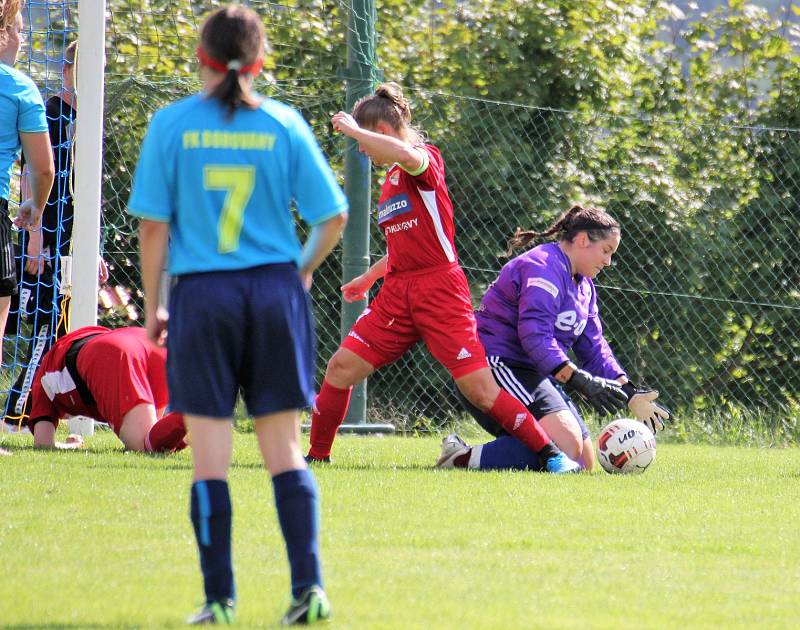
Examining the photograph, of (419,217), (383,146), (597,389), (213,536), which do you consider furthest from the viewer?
(597,389)

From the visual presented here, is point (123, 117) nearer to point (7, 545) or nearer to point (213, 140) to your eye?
point (7, 545)

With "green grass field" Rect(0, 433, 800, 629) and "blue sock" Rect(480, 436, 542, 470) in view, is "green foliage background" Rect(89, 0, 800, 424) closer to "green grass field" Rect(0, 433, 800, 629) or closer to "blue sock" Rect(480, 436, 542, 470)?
"blue sock" Rect(480, 436, 542, 470)

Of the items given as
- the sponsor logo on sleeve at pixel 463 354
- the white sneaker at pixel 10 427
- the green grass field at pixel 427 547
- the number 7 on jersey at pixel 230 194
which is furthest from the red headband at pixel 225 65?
the white sneaker at pixel 10 427

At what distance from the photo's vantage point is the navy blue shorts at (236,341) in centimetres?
325

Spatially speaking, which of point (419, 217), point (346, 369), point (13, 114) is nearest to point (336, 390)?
point (346, 369)

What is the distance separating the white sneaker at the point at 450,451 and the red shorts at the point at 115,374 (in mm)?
1492

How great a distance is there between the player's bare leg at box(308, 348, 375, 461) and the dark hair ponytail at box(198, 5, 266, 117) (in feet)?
10.9

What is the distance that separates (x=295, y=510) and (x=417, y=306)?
3.17 metres

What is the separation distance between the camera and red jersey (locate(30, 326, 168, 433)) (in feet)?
21.9

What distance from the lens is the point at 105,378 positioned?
6.67m

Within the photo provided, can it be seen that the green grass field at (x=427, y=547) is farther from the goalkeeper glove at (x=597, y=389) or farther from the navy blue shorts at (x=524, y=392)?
the navy blue shorts at (x=524, y=392)

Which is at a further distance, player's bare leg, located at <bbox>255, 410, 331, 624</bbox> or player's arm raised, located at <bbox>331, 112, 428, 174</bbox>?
player's arm raised, located at <bbox>331, 112, 428, 174</bbox>

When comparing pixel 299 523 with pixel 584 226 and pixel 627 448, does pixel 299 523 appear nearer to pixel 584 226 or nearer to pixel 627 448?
pixel 627 448

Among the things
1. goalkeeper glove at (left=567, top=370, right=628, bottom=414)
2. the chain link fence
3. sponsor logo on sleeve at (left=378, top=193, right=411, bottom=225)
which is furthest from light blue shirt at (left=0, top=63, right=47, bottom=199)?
goalkeeper glove at (left=567, top=370, right=628, bottom=414)
